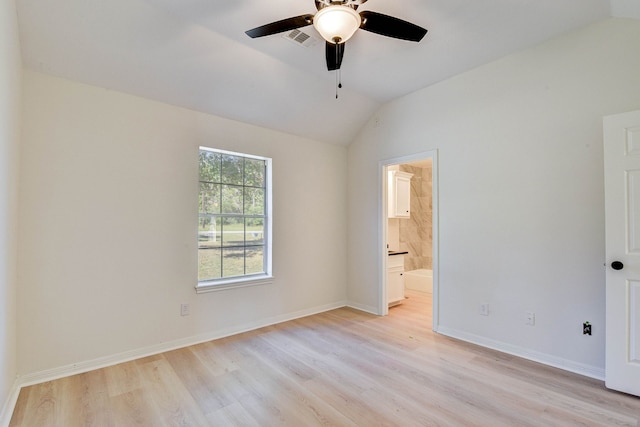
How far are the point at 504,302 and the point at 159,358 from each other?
341 cm

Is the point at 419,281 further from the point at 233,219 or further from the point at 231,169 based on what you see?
the point at 231,169

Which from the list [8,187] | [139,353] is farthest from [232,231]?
[8,187]

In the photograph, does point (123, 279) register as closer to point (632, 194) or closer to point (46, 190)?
Answer: point (46, 190)

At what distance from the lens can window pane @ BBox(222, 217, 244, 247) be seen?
3.56 meters

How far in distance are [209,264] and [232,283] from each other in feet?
1.12

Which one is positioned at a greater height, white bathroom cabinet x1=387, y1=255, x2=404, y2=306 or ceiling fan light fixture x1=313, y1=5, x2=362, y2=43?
ceiling fan light fixture x1=313, y1=5, x2=362, y2=43

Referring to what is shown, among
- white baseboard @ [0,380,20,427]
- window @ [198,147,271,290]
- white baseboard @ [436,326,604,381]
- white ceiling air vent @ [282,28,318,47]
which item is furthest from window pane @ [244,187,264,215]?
white baseboard @ [436,326,604,381]

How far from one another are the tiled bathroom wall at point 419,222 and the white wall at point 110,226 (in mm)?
3554

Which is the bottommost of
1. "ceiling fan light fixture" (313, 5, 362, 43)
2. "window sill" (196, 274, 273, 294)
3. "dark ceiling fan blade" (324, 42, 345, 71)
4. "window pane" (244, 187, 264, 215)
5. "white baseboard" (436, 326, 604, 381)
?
"white baseboard" (436, 326, 604, 381)

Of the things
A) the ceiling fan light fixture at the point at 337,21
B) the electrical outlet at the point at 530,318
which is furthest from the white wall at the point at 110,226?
the electrical outlet at the point at 530,318

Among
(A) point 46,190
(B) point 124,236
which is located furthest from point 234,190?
(A) point 46,190

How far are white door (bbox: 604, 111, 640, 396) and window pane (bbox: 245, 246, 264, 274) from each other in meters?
3.37

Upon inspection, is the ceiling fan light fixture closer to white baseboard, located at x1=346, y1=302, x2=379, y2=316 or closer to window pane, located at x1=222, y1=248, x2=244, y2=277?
window pane, located at x1=222, y1=248, x2=244, y2=277

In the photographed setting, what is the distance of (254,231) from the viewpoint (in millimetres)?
3838
